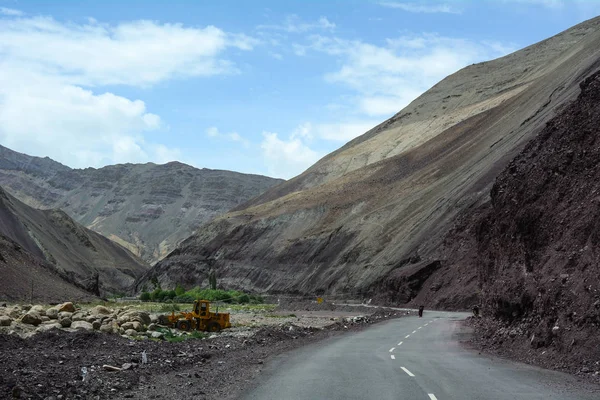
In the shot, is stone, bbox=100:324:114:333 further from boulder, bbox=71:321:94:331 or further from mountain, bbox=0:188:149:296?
mountain, bbox=0:188:149:296

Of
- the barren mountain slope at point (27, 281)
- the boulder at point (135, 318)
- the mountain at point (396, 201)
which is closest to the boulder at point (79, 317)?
the boulder at point (135, 318)

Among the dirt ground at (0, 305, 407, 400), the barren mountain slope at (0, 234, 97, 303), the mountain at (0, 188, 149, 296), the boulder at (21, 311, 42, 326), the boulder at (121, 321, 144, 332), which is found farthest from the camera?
the mountain at (0, 188, 149, 296)

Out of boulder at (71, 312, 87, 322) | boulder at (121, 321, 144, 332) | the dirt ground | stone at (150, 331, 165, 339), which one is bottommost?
stone at (150, 331, 165, 339)

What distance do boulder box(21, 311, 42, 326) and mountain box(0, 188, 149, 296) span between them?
110ft

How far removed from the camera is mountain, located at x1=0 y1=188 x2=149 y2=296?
84750mm

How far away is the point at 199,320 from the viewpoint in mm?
34062

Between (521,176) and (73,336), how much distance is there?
19.9 meters

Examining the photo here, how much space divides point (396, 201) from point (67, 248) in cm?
6725

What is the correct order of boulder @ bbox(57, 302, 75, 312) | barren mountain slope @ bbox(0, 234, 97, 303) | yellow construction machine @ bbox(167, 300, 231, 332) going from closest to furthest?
yellow construction machine @ bbox(167, 300, 231, 332) < boulder @ bbox(57, 302, 75, 312) < barren mountain slope @ bbox(0, 234, 97, 303)

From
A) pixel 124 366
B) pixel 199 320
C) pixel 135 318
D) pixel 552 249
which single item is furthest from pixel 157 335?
pixel 552 249

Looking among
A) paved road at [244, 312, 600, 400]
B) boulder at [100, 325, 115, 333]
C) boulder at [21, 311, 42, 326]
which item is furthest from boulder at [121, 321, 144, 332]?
paved road at [244, 312, 600, 400]

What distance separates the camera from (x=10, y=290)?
47.4 meters

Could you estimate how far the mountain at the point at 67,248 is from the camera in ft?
278

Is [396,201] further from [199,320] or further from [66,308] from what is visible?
[66,308]
